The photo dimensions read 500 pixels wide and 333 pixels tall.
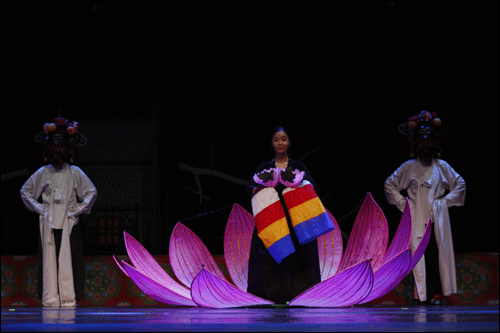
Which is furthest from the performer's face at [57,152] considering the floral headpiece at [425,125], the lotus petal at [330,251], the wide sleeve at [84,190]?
the floral headpiece at [425,125]

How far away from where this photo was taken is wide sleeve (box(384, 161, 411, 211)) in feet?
12.6

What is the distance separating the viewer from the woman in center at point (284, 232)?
2.90 metres

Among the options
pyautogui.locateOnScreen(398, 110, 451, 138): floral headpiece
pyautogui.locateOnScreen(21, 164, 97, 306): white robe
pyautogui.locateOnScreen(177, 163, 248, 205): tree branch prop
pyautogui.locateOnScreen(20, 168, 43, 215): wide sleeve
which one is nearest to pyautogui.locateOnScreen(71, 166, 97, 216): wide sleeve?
pyautogui.locateOnScreen(21, 164, 97, 306): white robe

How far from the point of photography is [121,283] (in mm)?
4004

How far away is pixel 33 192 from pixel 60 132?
429mm

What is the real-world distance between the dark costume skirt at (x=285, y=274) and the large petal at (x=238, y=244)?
357mm

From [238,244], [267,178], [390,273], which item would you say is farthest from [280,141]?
[390,273]

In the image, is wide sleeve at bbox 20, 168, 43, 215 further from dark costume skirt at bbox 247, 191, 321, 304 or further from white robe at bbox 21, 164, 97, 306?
dark costume skirt at bbox 247, 191, 321, 304

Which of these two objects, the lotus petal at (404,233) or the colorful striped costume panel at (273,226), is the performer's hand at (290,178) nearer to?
the colorful striped costume panel at (273,226)

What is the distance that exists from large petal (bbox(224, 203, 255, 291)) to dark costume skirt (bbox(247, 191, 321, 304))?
0.36m

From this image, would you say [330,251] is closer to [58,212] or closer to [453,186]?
[453,186]

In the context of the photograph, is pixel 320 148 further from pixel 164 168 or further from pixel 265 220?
pixel 265 220

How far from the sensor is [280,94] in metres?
4.84

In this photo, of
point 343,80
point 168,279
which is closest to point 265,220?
point 168,279
